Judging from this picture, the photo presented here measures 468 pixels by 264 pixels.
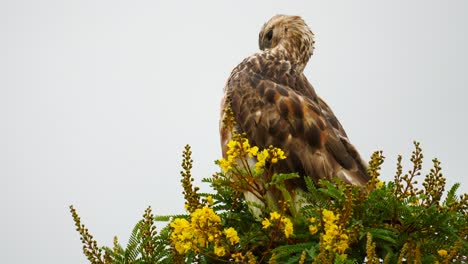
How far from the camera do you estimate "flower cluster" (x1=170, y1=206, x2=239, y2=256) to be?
7.98ft

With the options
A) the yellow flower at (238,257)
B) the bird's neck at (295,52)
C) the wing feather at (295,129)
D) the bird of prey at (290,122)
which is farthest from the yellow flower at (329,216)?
the bird's neck at (295,52)

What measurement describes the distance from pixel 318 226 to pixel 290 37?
4229 millimetres

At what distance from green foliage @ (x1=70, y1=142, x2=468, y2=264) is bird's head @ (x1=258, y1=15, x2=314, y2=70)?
3706 mm

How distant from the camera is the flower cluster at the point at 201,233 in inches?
95.7

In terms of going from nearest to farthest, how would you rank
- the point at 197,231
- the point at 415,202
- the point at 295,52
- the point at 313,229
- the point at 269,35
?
the point at 197,231
the point at 313,229
the point at 415,202
the point at 295,52
the point at 269,35

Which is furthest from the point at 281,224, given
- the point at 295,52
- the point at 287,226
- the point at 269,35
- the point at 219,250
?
the point at 269,35

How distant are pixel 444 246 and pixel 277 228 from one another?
770mm

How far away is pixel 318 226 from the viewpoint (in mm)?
2607

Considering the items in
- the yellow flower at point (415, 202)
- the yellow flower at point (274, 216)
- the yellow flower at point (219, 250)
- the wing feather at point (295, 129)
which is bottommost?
the yellow flower at point (219, 250)

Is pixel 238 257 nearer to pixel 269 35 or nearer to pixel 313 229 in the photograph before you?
pixel 313 229

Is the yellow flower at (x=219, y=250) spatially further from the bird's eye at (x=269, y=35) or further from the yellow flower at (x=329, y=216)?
the bird's eye at (x=269, y=35)

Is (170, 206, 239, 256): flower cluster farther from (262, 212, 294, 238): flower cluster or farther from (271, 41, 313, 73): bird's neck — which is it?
(271, 41, 313, 73): bird's neck

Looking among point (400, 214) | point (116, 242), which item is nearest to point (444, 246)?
point (400, 214)

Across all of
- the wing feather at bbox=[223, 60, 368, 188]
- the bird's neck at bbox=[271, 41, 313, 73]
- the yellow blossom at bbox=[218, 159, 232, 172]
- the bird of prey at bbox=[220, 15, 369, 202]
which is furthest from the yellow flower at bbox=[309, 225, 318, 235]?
the bird's neck at bbox=[271, 41, 313, 73]
